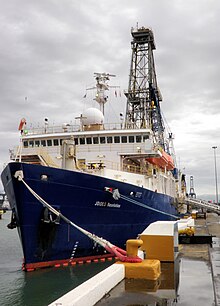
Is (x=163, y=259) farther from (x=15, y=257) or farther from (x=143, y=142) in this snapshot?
(x=15, y=257)

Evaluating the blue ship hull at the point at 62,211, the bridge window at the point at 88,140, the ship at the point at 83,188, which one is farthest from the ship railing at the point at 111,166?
the blue ship hull at the point at 62,211

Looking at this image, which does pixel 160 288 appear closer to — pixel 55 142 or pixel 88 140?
pixel 88 140

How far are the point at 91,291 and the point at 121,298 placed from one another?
2.66 ft

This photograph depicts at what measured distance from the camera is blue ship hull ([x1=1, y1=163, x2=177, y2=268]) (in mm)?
13062

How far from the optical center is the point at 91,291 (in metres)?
5.69

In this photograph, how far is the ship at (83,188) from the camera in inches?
519

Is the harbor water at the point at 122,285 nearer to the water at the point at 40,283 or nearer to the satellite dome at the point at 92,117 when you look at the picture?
the water at the point at 40,283

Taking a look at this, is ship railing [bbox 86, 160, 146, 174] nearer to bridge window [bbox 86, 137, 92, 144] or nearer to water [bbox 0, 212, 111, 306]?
bridge window [bbox 86, 137, 92, 144]

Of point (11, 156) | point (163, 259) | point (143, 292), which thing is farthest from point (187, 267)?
point (11, 156)

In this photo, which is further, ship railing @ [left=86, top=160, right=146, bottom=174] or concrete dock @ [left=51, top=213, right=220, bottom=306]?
ship railing @ [left=86, top=160, right=146, bottom=174]

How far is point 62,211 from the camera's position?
45.1ft

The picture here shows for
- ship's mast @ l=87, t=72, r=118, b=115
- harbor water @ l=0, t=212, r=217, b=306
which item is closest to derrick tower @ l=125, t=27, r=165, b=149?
ship's mast @ l=87, t=72, r=118, b=115

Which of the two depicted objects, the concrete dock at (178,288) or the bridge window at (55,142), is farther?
the bridge window at (55,142)

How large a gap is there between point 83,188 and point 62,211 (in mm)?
1258
